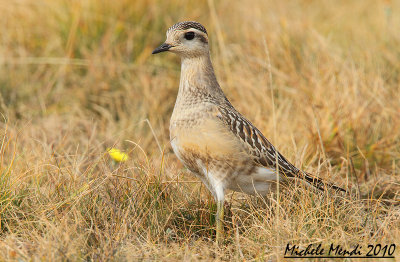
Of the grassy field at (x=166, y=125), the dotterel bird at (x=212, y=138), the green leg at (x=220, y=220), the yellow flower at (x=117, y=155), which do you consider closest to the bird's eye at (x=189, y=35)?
the dotterel bird at (x=212, y=138)

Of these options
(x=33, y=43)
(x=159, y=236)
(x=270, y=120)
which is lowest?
(x=159, y=236)

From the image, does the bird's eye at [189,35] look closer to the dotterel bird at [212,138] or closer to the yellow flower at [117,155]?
the dotterel bird at [212,138]

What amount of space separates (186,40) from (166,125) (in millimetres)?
2259

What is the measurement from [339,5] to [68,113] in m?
5.73

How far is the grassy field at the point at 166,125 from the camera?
4043mm

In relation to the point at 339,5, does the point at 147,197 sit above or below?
below

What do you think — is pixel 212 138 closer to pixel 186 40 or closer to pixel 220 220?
pixel 220 220

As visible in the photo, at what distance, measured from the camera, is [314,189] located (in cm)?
463

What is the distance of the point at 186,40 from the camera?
4.73m

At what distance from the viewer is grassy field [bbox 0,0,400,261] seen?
13.3 feet

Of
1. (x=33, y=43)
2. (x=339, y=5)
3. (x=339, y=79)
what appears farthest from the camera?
(x=339, y=5)

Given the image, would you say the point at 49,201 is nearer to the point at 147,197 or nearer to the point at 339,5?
the point at 147,197

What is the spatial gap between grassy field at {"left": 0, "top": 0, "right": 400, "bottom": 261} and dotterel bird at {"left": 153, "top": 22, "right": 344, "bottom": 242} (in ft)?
0.57

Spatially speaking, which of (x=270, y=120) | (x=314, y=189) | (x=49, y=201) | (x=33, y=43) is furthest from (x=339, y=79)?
(x=33, y=43)
